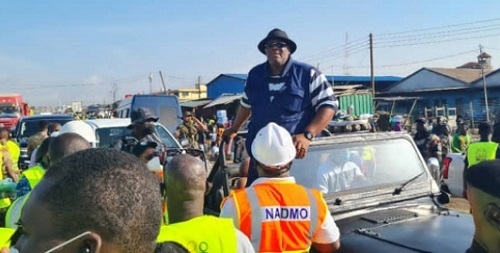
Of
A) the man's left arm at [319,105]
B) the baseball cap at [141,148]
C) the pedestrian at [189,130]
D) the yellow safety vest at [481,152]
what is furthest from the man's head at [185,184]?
the pedestrian at [189,130]

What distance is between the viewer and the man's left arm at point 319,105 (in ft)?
11.7

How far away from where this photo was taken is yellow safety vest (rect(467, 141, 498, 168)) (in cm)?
648

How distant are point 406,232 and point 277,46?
5.20 feet

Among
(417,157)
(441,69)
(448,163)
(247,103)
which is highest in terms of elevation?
(441,69)

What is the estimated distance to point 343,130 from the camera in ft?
14.0

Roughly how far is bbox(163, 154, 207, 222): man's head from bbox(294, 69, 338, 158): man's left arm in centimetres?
80

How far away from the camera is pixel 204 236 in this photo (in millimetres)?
2002

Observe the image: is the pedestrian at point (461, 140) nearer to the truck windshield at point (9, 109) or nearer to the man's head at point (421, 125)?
the man's head at point (421, 125)

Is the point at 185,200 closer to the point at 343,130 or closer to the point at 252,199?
the point at 252,199

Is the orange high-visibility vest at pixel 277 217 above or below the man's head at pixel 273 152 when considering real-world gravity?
below

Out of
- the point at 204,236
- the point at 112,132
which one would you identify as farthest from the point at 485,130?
the point at 204,236

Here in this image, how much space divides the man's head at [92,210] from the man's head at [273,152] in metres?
1.64

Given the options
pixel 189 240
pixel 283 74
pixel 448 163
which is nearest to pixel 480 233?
pixel 189 240

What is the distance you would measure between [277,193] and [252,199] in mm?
136
